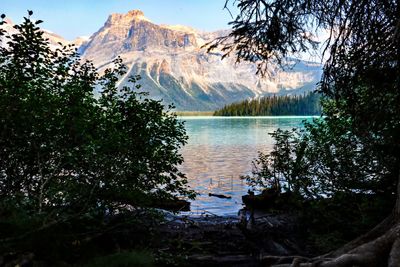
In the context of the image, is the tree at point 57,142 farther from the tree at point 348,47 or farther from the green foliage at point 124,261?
the tree at point 348,47

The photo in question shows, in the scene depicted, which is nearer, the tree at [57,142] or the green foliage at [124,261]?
the green foliage at [124,261]

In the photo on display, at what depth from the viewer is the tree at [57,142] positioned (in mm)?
7230

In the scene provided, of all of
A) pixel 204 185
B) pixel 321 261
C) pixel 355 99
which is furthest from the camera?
pixel 204 185

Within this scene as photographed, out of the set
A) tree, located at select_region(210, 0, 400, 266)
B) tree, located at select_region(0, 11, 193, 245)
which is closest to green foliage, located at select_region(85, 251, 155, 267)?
tree, located at select_region(0, 11, 193, 245)

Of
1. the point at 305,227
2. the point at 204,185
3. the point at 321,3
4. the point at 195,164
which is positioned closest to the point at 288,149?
the point at 305,227

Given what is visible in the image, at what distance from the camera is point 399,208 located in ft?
19.0

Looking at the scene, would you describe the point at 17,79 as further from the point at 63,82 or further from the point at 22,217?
the point at 22,217

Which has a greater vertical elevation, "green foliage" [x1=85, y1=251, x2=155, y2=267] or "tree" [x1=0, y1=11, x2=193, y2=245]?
"tree" [x1=0, y1=11, x2=193, y2=245]

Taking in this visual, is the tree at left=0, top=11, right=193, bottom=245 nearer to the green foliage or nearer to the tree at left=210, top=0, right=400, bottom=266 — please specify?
the green foliage

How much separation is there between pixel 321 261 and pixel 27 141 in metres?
6.10

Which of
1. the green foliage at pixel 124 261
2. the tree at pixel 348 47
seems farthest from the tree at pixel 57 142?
the tree at pixel 348 47

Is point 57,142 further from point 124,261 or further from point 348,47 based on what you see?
point 348,47

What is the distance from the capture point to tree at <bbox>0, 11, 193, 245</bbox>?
7230 millimetres

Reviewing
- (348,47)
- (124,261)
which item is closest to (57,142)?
(124,261)
